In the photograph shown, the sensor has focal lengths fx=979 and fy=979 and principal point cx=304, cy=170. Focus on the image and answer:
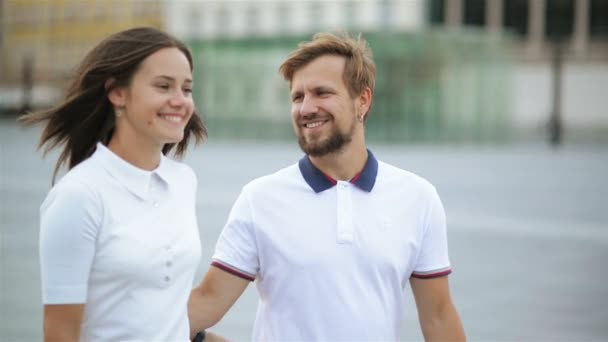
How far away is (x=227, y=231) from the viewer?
284 cm

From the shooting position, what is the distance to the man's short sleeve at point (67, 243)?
7.14ft

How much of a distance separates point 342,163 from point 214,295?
0.54 meters

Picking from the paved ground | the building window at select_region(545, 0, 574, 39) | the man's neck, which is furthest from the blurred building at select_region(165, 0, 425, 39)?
the man's neck

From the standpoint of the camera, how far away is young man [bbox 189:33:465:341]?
2.73 metres

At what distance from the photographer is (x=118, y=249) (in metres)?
2.26

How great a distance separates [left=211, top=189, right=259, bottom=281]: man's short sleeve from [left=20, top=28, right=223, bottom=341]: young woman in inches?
12.3

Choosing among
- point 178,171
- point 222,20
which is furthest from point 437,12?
point 178,171

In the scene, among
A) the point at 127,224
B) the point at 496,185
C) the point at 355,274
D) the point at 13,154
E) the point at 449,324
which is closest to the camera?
the point at 127,224

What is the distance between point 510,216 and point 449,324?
11235 mm

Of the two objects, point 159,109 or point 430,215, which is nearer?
point 159,109

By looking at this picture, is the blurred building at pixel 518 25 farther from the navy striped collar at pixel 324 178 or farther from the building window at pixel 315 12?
the navy striped collar at pixel 324 178

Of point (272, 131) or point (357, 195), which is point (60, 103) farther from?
point (272, 131)

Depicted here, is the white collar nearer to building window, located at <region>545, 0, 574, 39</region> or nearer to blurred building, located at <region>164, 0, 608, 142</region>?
blurred building, located at <region>164, 0, 608, 142</region>

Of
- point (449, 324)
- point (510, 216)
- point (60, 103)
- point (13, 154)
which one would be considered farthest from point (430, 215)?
point (13, 154)
